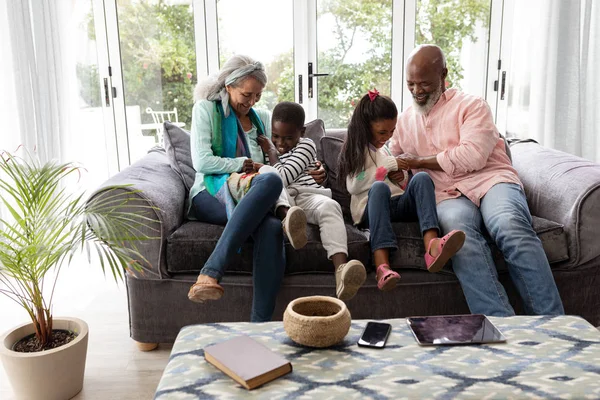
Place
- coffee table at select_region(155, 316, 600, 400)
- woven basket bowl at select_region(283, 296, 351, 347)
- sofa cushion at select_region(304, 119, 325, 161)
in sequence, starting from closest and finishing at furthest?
coffee table at select_region(155, 316, 600, 400)
woven basket bowl at select_region(283, 296, 351, 347)
sofa cushion at select_region(304, 119, 325, 161)

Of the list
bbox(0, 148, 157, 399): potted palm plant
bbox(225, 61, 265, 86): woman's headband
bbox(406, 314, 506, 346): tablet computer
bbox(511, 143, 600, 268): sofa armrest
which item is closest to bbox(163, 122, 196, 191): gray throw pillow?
bbox(225, 61, 265, 86): woman's headband

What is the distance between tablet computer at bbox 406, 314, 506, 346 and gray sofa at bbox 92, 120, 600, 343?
2.05 ft

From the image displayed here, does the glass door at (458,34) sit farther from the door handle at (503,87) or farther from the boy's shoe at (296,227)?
the boy's shoe at (296,227)

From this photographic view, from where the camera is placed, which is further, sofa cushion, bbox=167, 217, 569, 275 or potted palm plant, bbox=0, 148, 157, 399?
sofa cushion, bbox=167, 217, 569, 275

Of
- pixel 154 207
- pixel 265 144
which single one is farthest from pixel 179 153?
pixel 154 207

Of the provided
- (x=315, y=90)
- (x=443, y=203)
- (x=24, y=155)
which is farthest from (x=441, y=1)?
(x=24, y=155)

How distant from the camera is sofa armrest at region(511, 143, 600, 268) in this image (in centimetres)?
196

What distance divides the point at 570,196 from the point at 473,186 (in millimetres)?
349

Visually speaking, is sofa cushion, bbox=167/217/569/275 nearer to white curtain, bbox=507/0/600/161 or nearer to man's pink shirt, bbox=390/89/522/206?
man's pink shirt, bbox=390/89/522/206

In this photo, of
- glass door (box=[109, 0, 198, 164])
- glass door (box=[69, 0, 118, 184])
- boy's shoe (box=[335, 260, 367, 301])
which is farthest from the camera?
glass door (box=[109, 0, 198, 164])

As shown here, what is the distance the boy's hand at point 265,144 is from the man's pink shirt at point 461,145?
59 centimetres

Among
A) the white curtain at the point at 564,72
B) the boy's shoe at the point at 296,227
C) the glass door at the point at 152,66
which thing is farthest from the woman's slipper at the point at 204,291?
the white curtain at the point at 564,72

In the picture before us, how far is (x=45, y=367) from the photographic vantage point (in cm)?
166

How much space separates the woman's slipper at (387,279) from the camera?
1846mm
